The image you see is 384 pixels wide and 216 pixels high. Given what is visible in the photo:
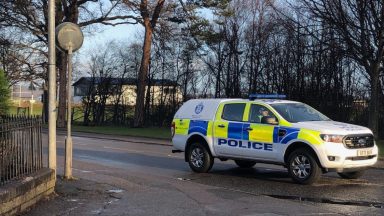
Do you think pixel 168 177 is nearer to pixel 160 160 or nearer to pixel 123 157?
pixel 160 160

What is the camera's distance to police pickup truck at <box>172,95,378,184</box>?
12.0 meters

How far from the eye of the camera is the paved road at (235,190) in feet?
30.2

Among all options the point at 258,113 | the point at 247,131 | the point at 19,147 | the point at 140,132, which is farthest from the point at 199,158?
the point at 140,132

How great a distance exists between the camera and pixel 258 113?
44.5 feet

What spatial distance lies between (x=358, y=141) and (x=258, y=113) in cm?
250

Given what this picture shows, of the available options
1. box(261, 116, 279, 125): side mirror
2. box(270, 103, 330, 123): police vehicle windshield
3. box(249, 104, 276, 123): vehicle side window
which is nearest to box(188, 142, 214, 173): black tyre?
box(249, 104, 276, 123): vehicle side window

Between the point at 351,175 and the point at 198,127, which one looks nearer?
the point at 351,175

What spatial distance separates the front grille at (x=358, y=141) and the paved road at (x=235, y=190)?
2.86 feet

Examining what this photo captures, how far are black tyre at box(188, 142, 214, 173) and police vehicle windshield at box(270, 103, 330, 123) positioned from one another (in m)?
2.32

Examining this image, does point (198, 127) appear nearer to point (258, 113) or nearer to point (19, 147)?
point (258, 113)

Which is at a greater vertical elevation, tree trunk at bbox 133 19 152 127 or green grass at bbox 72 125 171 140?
tree trunk at bbox 133 19 152 127

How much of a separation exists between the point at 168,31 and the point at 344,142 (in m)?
30.0

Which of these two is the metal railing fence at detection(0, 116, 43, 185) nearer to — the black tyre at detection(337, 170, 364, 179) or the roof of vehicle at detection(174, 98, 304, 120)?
the roof of vehicle at detection(174, 98, 304, 120)

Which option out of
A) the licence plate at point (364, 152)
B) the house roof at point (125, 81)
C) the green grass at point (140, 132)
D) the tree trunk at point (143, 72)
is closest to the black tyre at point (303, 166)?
the licence plate at point (364, 152)
